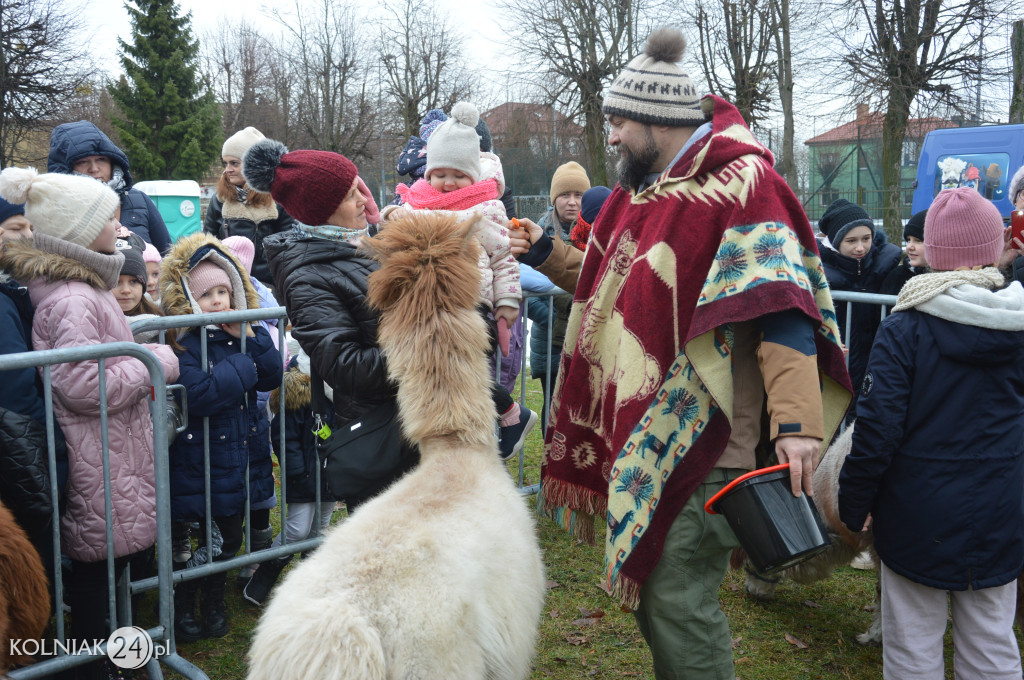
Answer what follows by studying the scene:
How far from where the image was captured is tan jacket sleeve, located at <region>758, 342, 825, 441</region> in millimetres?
2139

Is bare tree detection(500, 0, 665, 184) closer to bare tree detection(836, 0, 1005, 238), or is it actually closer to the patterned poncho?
bare tree detection(836, 0, 1005, 238)

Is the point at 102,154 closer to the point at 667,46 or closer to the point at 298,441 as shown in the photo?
the point at 298,441

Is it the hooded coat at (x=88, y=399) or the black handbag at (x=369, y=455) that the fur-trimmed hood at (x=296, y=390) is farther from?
the black handbag at (x=369, y=455)

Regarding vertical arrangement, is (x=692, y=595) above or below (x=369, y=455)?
below

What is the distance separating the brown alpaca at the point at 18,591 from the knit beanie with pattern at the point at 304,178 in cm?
135

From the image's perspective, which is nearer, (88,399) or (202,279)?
(88,399)

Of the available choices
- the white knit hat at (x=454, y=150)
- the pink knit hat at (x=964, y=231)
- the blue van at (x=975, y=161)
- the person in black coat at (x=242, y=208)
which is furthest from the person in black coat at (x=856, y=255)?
the blue van at (x=975, y=161)

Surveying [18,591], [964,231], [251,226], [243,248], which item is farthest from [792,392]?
[251,226]

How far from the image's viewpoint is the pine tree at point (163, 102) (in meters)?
30.5

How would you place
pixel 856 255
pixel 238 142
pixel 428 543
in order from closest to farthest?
pixel 428 543 → pixel 856 255 → pixel 238 142

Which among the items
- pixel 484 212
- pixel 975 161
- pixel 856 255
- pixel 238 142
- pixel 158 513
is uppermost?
pixel 975 161

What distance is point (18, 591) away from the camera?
7.72ft

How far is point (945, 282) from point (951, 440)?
1.83 feet

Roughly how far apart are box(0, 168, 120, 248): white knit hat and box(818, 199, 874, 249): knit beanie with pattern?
14.9 ft
